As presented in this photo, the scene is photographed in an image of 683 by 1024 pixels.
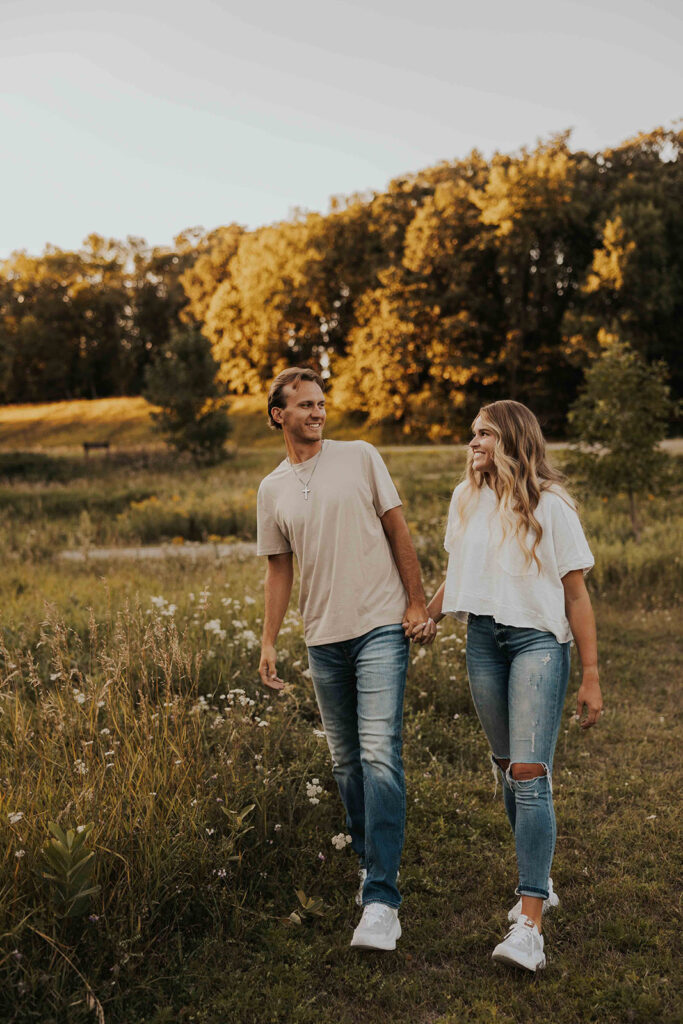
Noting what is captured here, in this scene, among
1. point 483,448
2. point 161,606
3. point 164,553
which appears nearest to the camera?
point 483,448

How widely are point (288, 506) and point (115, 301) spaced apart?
5986 cm

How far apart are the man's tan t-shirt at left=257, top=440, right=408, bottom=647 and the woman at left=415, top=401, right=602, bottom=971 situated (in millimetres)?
278

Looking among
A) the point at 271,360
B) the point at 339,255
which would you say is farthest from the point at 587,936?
the point at 271,360

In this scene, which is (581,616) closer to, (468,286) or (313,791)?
(313,791)

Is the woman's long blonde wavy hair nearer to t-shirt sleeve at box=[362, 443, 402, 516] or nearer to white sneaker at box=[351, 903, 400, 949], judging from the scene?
t-shirt sleeve at box=[362, 443, 402, 516]

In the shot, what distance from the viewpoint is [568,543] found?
10.1 feet

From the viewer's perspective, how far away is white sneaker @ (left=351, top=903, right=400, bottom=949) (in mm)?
3135

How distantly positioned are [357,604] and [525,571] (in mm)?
628

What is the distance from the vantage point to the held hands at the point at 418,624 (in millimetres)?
3273

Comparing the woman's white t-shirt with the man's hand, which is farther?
the man's hand

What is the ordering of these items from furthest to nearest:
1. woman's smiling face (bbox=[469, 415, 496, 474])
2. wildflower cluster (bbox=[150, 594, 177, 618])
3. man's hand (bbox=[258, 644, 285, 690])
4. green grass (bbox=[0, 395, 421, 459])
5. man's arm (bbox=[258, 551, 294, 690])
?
green grass (bbox=[0, 395, 421, 459])
wildflower cluster (bbox=[150, 594, 177, 618])
man's arm (bbox=[258, 551, 294, 690])
man's hand (bbox=[258, 644, 285, 690])
woman's smiling face (bbox=[469, 415, 496, 474])

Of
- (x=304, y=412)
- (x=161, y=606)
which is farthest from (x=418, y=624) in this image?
(x=161, y=606)

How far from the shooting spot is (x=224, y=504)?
14.9m

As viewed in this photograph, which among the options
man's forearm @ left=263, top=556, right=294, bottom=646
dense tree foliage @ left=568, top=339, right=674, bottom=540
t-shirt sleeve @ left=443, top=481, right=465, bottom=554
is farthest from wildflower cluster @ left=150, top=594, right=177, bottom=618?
dense tree foliage @ left=568, top=339, right=674, bottom=540
